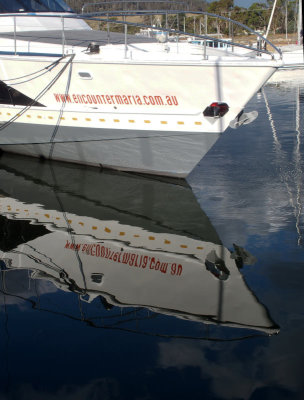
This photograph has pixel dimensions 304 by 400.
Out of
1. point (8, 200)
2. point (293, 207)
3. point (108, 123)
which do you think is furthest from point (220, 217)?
point (8, 200)

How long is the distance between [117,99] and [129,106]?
0.85ft

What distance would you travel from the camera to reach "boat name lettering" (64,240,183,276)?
7.01 meters

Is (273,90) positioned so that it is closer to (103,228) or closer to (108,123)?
(108,123)

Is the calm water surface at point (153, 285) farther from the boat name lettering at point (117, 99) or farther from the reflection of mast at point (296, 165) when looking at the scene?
the boat name lettering at point (117, 99)

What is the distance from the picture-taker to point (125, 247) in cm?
774

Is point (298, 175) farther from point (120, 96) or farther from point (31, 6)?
point (31, 6)

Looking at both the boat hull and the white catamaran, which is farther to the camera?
the boat hull

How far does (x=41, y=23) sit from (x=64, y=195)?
15.7 feet

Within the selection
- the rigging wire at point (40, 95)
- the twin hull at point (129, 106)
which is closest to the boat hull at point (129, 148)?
the twin hull at point (129, 106)

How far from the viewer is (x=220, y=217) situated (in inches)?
337

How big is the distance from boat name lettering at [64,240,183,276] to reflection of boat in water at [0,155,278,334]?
1cm

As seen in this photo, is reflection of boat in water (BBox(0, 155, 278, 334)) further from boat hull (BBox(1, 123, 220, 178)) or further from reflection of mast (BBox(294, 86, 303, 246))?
Result: reflection of mast (BBox(294, 86, 303, 246))

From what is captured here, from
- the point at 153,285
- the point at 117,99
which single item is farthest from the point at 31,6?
the point at 153,285

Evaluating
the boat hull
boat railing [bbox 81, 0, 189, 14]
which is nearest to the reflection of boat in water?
the boat hull
